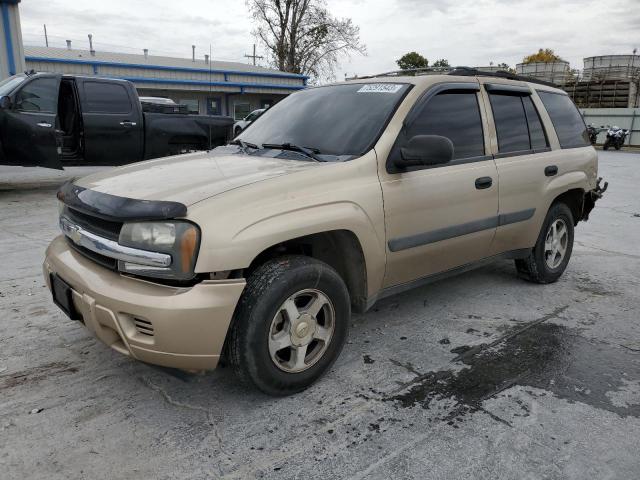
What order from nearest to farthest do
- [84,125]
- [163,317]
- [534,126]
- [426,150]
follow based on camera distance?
[163,317] < [426,150] < [534,126] < [84,125]

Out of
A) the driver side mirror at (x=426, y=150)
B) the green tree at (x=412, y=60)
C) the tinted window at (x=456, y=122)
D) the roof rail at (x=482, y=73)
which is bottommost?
the driver side mirror at (x=426, y=150)

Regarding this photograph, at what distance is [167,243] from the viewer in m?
2.31

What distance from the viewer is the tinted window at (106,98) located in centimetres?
913

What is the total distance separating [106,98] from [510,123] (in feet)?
25.0

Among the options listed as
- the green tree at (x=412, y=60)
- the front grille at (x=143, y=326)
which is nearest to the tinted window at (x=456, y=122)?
the front grille at (x=143, y=326)

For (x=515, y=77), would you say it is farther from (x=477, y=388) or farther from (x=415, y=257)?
(x=477, y=388)

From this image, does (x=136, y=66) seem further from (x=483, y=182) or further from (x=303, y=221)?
(x=303, y=221)

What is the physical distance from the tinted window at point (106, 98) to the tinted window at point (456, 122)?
24.5ft

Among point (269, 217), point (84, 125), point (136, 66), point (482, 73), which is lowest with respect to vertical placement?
point (269, 217)

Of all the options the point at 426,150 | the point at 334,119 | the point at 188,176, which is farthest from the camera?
the point at 334,119

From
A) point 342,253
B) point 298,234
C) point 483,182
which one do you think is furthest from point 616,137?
point 298,234

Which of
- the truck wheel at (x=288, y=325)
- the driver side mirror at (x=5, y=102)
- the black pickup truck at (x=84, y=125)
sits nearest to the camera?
the truck wheel at (x=288, y=325)

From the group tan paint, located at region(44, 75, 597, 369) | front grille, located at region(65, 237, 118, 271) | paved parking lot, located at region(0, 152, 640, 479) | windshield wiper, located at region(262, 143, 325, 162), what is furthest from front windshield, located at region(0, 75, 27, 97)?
front grille, located at region(65, 237, 118, 271)

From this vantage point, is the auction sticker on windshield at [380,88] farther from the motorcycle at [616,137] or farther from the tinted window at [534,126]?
the motorcycle at [616,137]
